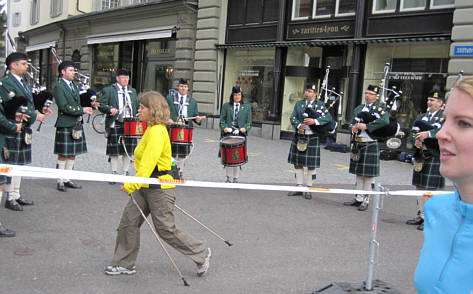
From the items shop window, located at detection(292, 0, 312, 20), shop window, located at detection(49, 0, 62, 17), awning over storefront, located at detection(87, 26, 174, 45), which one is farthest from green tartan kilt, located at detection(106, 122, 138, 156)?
shop window, located at detection(49, 0, 62, 17)

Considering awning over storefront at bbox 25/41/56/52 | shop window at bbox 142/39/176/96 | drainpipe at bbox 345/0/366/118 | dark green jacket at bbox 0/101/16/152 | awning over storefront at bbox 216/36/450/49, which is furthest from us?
awning over storefront at bbox 25/41/56/52

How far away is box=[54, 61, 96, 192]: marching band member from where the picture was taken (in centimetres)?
712

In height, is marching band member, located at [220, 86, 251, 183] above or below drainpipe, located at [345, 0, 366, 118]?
below

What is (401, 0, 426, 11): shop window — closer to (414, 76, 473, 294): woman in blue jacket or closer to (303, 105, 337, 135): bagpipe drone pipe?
(303, 105, 337, 135): bagpipe drone pipe

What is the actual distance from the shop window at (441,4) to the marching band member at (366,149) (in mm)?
6501

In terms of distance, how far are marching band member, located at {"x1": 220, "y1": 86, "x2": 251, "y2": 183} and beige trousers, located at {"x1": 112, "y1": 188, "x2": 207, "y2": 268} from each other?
423 centimetres

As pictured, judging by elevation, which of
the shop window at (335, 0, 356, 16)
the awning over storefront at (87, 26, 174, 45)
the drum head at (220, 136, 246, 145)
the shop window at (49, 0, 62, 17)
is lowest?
the drum head at (220, 136, 246, 145)

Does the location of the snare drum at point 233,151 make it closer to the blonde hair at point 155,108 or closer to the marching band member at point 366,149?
the marching band member at point 366,149

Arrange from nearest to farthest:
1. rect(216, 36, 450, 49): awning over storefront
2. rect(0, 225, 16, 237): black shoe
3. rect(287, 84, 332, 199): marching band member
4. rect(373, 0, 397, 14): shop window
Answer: rect(0, 225, 16, 237): black shoe, rect(287, 84, 332, 199): marching band member, rect(216, 36, 450, 49): awning over storefront, rect(373, 0, 397, 14): shop window

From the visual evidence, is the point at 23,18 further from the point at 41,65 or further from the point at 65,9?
the point at 65,9

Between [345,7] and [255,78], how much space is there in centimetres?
450

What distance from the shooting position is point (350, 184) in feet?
30.5

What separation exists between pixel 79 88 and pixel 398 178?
7.10 metres

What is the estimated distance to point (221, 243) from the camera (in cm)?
530
